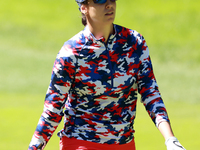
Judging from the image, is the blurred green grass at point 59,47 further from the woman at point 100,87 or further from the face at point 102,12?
the face at point 102,12

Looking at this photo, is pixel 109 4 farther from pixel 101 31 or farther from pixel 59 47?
pixel 59 47

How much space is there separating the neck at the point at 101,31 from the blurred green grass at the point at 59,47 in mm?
5054

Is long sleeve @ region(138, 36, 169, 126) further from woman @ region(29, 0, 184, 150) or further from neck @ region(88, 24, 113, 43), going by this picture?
neck @ region(88, 24, 113, 43)

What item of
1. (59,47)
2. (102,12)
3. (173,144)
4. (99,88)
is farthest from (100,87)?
(59,47)

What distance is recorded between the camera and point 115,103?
9.41ft

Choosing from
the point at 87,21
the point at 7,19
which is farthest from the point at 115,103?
the point at 7,19

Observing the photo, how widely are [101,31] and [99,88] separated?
383 mm

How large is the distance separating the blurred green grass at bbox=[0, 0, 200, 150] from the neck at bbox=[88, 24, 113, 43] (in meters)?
5.05

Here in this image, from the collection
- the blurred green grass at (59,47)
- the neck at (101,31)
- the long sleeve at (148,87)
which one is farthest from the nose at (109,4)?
the blurred green grass at (59,47)

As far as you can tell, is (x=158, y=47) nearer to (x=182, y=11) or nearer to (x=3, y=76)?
(x=182, y=11)

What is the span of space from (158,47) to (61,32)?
9.77 feet

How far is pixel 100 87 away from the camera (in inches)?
112

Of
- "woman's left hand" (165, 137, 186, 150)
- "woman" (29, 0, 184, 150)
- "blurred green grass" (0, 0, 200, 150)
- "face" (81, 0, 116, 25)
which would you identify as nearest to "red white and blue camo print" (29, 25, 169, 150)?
"woman" (29, 0, 184, 150)

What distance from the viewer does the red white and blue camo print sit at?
9.32 feet
